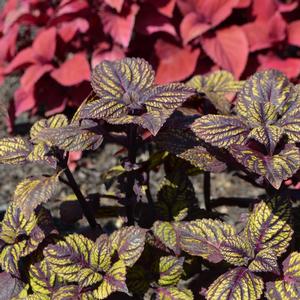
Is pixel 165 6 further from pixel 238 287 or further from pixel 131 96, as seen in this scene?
pixel 238 287

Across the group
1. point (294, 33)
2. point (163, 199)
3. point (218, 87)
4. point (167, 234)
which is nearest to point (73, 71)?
point (294, 33)

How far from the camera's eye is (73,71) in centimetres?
272

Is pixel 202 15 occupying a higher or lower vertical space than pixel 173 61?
higher

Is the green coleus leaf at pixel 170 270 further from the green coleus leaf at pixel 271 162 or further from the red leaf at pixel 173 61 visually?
the red leaf at pixel 173 61

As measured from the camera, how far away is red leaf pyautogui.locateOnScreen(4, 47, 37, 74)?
2.82 m

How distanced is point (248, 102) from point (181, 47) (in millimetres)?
1545

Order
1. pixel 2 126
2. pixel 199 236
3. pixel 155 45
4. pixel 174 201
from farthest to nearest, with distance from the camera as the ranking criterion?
1. pixel 2 126
2. pixel 155 45
3. pixel 174 201
4. pixel 199 236

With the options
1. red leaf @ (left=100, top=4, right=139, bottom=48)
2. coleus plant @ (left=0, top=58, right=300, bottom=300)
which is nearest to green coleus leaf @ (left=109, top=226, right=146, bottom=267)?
coleus plant @ (left=0, top=58, right=300, bottom=300)

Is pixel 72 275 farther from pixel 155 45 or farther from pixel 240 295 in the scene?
pixel 155 45

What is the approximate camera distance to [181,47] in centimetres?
280

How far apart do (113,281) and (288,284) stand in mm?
323

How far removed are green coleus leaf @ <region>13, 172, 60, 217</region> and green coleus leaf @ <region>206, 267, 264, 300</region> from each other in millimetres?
345

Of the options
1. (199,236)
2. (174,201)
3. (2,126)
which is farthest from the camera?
(2,126)

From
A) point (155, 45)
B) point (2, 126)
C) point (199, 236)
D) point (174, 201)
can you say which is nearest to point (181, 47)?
point (155, 45)
